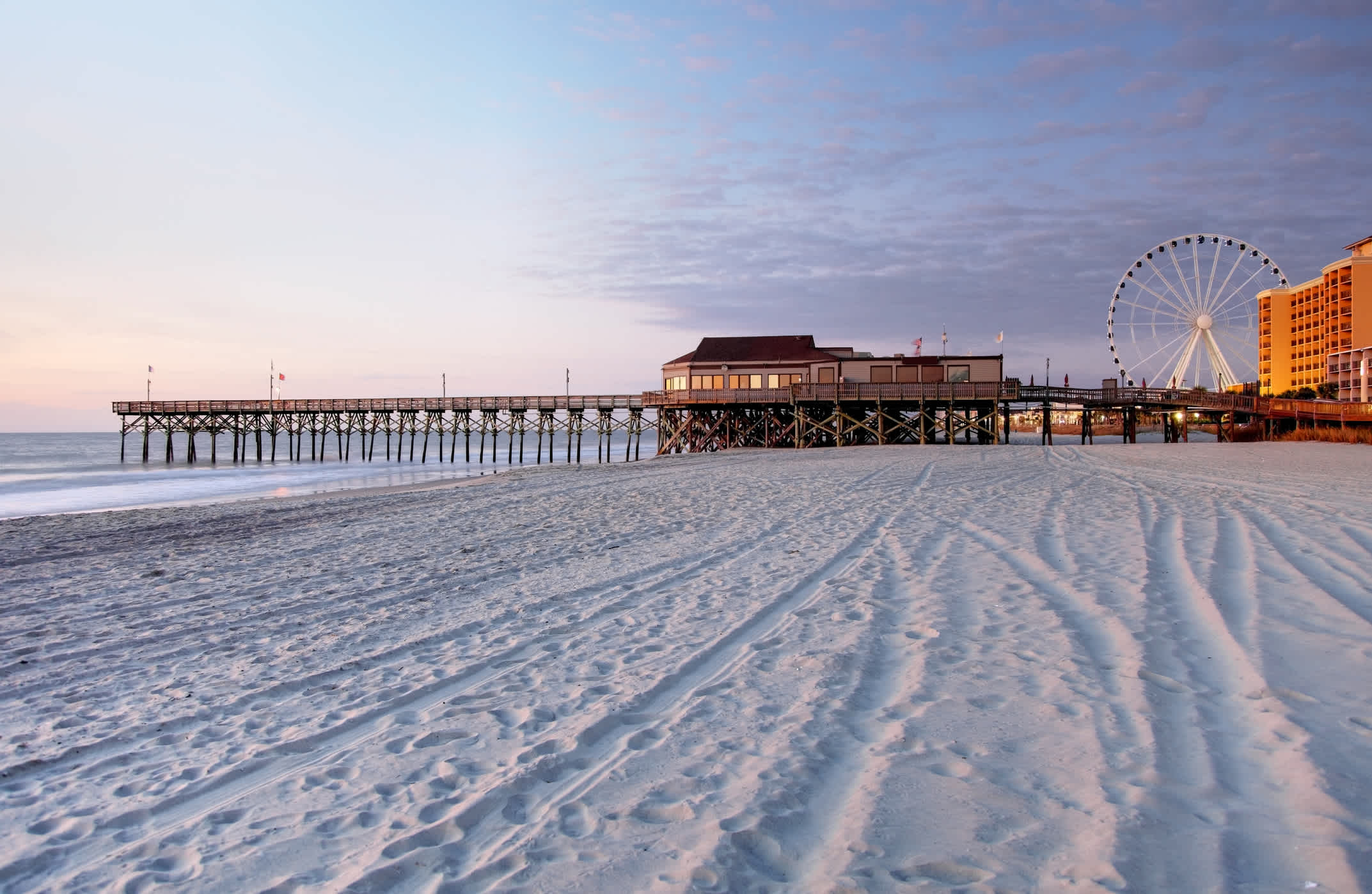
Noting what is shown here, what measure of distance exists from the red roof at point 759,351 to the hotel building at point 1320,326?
33141mm

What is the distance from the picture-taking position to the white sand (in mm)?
3109

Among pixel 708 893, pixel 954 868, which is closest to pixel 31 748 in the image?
pixel 708 893

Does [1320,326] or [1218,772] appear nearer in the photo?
[1218,772]

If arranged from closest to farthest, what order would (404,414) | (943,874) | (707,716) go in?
1. (943,874)
2. (707,716)
3. (404,414)

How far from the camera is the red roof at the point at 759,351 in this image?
45.4m

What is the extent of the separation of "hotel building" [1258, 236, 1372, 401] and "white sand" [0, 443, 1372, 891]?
60.1 m

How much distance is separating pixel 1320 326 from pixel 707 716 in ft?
321

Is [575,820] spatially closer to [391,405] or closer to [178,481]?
[178,481]

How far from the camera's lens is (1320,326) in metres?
79.1

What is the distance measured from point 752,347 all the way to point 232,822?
44.4 m

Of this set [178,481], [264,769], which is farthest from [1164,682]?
[178,481]

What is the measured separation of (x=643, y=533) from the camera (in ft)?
37.0

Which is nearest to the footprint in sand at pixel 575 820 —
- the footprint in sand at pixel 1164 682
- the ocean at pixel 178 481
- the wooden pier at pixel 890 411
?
the footprint in sand at pixel 1164 682

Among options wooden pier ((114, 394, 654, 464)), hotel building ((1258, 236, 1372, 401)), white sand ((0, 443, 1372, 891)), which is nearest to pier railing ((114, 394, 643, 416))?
wooden pier ((114, 394, 654, 464))
